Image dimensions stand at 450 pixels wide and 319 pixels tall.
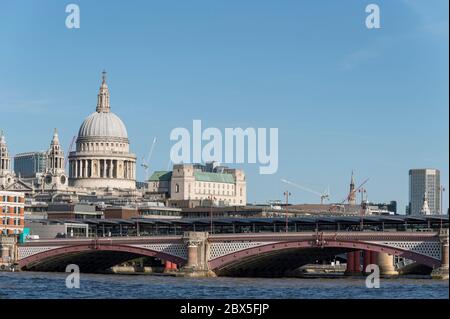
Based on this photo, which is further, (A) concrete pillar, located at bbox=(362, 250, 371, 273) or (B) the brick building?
(B) the brick building

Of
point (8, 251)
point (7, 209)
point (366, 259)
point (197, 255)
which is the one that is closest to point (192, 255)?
point (197, 255)

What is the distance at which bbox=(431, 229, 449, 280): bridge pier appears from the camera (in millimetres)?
118319

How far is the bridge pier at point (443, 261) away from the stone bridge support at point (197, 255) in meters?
23.2

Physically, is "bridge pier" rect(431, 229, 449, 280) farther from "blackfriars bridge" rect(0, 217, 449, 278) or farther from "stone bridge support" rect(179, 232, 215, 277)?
"stone bridge support" rect(179, 232, 215, 277)

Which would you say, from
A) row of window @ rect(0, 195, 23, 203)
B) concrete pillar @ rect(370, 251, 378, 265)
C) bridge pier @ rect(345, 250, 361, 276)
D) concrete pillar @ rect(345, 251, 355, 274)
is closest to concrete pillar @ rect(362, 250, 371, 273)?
concrete pillar @ rect(370, 251, 378, 265)

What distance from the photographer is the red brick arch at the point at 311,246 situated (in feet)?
399

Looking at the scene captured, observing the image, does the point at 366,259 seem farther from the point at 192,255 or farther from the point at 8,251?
the point at 8,251

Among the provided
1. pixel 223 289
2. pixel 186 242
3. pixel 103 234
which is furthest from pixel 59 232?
pixel 223 289

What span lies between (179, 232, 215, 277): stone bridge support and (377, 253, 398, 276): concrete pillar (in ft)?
78.8

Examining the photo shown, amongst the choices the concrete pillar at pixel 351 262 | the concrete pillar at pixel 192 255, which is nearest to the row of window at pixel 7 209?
the concrete pillar at pixel 192 255

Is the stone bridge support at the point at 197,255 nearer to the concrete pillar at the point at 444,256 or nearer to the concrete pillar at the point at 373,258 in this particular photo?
the concrete pillar at the point at 444,256

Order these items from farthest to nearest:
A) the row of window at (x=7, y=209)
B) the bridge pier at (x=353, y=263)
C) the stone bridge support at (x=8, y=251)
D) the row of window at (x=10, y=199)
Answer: the row of window at (x=7, y=209) → the row of window at (x=10, y=199) → the bridge pier at (x=353, y=263) → the stone bridge support at (x=8, y=251)
